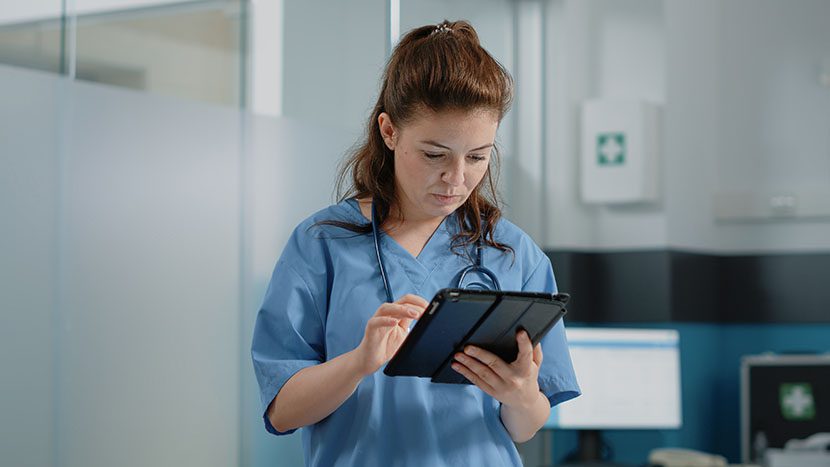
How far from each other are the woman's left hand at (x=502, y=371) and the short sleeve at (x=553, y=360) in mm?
103

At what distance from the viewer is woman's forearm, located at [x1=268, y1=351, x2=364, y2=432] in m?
1.21

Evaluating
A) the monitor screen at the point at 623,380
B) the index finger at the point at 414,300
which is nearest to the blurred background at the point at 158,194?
the index finger at the point at 414,300

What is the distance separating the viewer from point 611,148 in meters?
3.79

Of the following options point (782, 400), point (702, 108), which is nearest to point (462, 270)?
point (782, 400)

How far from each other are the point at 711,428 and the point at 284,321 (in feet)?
10.1

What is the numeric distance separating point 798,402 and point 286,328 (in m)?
2.83

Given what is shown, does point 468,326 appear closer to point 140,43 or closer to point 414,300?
point 414,300

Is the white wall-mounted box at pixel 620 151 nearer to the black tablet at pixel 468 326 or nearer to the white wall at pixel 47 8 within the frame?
the white wall at pixel 47 8

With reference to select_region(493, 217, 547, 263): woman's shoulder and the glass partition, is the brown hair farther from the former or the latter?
the glass partition

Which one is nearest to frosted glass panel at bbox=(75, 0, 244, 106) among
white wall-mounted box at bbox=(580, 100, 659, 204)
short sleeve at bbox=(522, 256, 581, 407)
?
short sleeve at bbox=(522, 256, 581, 407)

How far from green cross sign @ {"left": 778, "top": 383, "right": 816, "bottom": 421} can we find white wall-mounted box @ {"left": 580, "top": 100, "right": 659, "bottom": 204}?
811mm

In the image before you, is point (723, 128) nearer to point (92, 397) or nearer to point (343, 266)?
point (92, 397)

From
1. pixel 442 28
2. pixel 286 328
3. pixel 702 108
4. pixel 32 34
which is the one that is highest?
pixel 702 108

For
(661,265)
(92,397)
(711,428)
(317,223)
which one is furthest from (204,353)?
(711,428)
